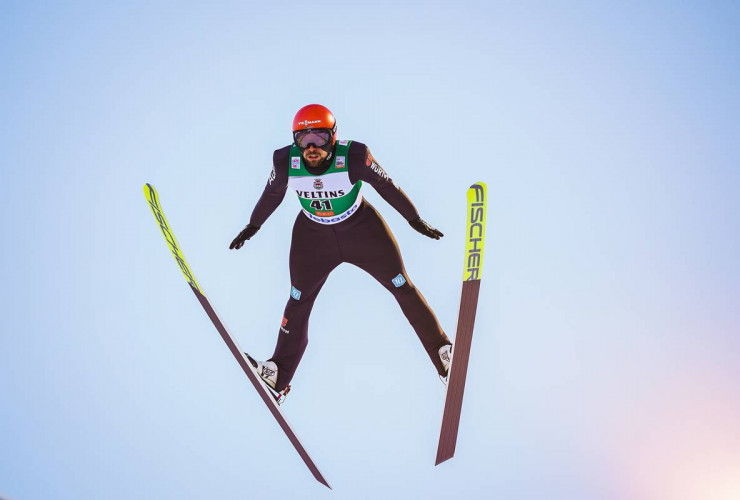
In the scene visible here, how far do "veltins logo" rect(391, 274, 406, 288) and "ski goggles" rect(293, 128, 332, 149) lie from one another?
Answer: 44.5 inches

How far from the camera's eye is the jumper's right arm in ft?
14.2

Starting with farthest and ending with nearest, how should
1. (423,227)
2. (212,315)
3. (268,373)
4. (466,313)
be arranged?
(268,373), (212,315), (423,227), (466,313)

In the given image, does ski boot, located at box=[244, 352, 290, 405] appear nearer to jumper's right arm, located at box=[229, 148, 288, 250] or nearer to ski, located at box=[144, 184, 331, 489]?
Answer: ski, located at box=[144, 184, 331, 489]

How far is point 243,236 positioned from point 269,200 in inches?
12.9

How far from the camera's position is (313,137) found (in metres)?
4.11

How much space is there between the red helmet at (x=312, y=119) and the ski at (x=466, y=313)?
1026 mm

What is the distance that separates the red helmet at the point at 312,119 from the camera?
13.4ft

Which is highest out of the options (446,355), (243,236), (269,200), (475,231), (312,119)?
(312,119)

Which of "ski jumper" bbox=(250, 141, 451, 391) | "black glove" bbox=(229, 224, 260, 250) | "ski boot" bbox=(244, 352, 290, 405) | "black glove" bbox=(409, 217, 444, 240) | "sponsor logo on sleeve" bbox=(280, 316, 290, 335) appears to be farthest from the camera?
"sponsor logo on sleeve" bbox=(280, 316, 290, 335)

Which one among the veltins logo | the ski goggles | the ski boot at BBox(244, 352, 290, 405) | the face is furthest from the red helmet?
the ski boot at BBox(244, 352, 290, 405)

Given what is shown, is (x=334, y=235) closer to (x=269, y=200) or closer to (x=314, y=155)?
(x=269, y=200)

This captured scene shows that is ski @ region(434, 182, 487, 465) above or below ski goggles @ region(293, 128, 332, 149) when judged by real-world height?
below

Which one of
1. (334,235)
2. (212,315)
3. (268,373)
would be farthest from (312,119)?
(268,373)

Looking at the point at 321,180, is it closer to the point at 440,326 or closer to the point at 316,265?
the point at 316,265
